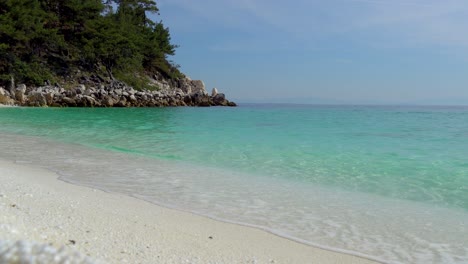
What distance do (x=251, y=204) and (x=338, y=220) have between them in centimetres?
106

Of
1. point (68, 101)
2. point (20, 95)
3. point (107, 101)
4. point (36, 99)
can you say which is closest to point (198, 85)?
point (107, 101)

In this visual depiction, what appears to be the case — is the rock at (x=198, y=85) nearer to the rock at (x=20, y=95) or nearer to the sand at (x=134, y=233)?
the rock at (x=20, y=95)

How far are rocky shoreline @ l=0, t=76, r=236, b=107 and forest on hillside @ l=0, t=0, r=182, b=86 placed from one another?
2.53 metres

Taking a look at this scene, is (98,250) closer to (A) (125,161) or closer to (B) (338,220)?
(B) (338,220)

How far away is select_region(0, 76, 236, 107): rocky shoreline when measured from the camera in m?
A: 37.3

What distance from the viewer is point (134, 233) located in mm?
3303

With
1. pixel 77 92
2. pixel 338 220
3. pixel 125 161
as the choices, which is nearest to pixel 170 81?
pixel 77 92

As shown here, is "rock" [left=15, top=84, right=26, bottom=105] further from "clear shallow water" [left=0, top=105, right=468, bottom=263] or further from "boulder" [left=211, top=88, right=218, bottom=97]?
"boulder" [left=211, top=88, right=218, bottom=97]

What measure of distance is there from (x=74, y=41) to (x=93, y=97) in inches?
520

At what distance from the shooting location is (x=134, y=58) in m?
54.3

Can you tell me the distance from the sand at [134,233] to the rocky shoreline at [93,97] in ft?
118

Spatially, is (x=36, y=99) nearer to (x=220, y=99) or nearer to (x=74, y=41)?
(x=74, y=41)

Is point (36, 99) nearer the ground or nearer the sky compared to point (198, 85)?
nearer the ground

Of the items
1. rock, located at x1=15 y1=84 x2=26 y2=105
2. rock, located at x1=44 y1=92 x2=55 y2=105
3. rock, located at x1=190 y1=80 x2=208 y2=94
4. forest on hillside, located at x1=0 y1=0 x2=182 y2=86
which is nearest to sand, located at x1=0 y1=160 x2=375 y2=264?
rock, located at x1=15 y1=84 x2=26 y2=105
